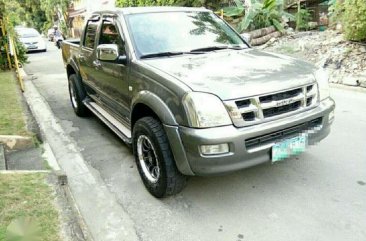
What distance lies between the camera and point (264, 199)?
331cm

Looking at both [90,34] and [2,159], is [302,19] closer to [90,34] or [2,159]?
[90,34]

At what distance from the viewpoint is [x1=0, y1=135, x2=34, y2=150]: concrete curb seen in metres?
4.59

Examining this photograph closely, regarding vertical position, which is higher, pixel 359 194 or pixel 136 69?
pixel 136 69

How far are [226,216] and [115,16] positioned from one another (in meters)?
2.67

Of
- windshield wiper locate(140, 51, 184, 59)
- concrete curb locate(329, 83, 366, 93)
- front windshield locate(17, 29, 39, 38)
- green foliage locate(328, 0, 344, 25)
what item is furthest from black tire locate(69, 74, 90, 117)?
front windshield locate(17, 29, 39, 38)

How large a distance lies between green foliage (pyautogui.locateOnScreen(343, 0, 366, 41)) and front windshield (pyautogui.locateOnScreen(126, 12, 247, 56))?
4.50m

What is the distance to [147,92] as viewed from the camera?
3.31m


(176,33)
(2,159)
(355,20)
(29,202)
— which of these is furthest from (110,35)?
(355,20)

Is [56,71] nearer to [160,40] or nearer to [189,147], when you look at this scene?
[160,40]

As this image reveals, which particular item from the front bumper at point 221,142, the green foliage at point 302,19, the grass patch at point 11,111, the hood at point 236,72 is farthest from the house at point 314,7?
the front bumper at point 221,142

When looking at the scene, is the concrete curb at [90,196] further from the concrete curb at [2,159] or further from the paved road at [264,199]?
the concrete curb at [2,159]

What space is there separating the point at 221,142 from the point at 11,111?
4.56 meters

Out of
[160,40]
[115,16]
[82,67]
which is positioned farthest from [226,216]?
[82,67]

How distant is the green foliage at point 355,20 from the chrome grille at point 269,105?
5.34 metres
